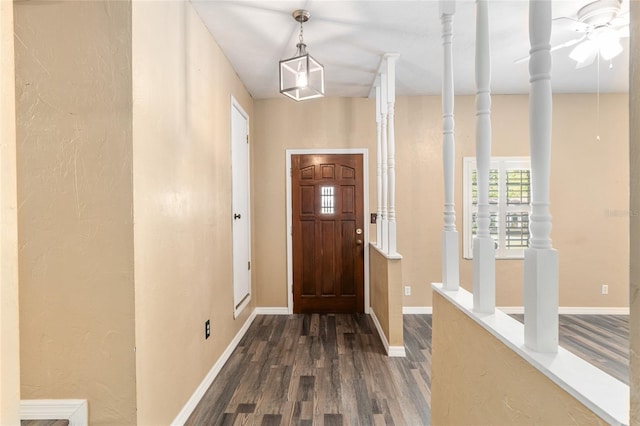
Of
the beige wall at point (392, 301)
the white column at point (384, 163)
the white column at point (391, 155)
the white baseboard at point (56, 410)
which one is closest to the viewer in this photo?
the white baseboard at point (56, 410)

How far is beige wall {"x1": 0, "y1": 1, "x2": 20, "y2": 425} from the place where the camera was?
65 centimetres

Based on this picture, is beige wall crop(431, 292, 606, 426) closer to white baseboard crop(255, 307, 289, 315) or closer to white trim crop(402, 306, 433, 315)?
white trim crop(402, 306, 433, 315)

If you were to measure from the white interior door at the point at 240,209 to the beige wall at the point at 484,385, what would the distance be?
2.24 metres

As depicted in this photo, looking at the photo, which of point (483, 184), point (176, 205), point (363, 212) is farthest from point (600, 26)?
point (176, 205)

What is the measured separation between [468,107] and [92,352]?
4531mm

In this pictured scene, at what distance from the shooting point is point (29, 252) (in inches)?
62.4

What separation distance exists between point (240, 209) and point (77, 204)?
2204 millimetres

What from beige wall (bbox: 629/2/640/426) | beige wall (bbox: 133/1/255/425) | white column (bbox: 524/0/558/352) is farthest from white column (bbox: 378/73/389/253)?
beige wall (bbox: 629/2/640/426)

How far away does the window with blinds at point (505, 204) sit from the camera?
167 inches

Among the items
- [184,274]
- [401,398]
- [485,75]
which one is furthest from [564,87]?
[184,274]

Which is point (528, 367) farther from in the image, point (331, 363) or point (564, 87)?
point (564, 87)

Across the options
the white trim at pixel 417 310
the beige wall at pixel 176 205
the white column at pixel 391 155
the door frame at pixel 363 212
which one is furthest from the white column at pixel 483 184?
the white trim at pixel 417 310

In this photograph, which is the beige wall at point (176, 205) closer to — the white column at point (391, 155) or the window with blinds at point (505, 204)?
the white column at point (391, 155)

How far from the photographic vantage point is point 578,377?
0.77 m
